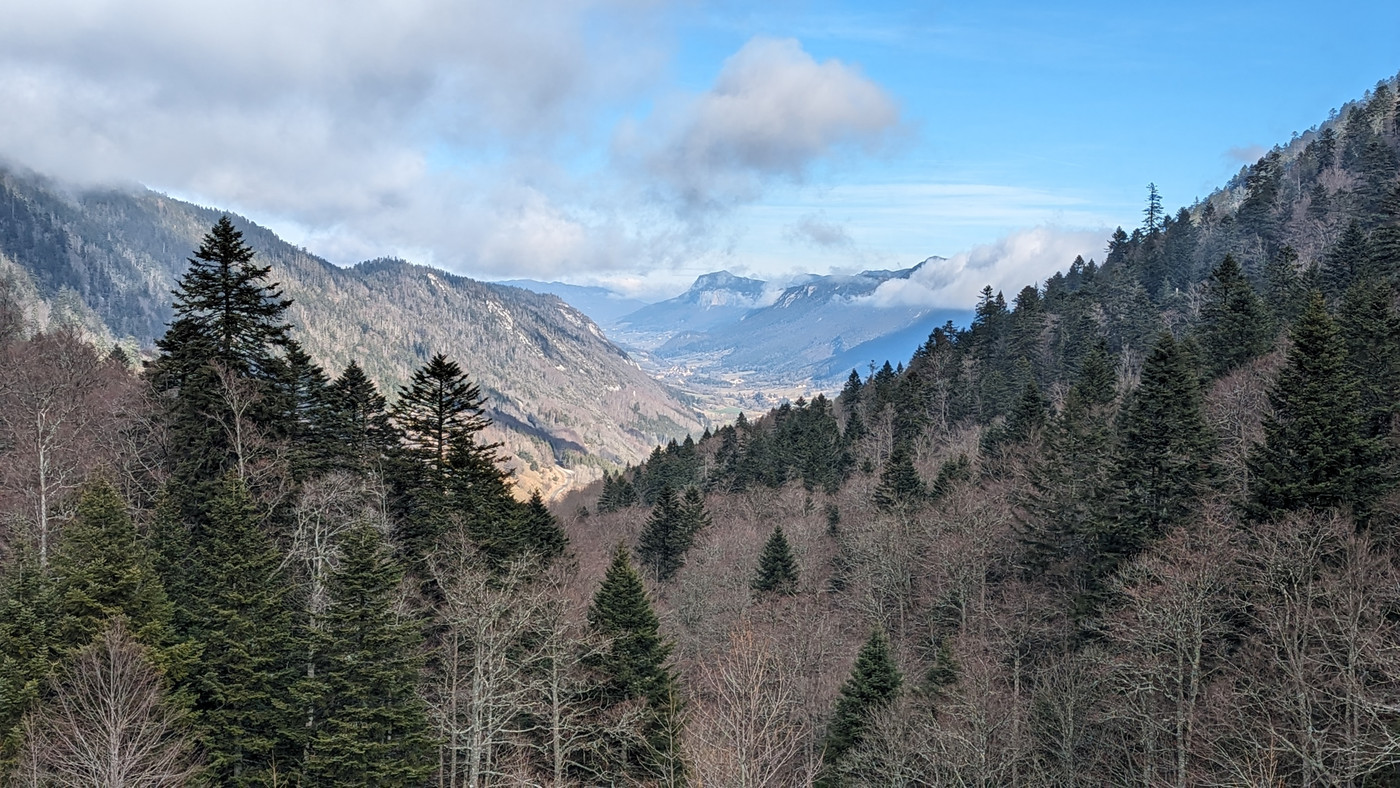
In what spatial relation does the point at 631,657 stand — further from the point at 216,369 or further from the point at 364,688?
the point at 216,369

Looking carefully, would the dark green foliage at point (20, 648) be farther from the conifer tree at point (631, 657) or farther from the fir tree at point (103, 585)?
the conifer tree at point (631, 657)

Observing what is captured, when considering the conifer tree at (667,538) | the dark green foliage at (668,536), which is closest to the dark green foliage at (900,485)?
the dark green foliage at (668,536)

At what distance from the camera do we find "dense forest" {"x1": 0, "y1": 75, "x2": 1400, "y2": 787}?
21.6 meters

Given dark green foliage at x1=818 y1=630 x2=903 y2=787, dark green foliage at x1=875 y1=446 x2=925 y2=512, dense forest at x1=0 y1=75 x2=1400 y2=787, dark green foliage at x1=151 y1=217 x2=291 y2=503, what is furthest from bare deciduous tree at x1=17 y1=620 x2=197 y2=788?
dark green foliage at x1=875 y1=446 x2=925 y2=512

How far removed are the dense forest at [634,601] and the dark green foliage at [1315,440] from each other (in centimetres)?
15

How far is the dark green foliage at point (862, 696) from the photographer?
30.2 metres

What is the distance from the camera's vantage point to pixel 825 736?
3375cm

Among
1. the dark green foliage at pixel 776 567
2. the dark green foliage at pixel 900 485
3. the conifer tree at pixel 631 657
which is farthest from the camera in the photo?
the dark green foliage at pixel 900 485

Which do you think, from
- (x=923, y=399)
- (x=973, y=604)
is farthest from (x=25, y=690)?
(x=923, y=399)

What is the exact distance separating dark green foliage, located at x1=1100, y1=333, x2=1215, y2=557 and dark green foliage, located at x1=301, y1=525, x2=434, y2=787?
1191 inches

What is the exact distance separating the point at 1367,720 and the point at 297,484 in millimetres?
37368

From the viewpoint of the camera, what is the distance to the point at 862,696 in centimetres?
3050

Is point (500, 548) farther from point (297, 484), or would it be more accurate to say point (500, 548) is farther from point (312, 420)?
point (312, 420)

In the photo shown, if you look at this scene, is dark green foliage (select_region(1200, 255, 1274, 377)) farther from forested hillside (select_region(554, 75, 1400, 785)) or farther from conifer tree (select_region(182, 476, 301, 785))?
conifer tree (select_region(182, 476, 301, 785))
